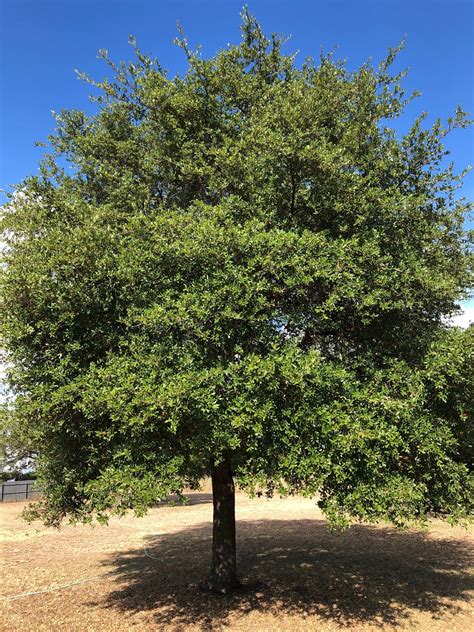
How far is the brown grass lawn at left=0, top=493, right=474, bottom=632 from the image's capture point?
9203 mm

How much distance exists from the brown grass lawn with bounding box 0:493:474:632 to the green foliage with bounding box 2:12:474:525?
2590 mm

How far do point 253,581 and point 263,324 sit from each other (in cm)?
785

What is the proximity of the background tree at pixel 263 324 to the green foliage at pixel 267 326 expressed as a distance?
4 centimetres

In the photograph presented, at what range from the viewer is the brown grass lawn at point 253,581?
9203mm

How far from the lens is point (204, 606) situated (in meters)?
9.93

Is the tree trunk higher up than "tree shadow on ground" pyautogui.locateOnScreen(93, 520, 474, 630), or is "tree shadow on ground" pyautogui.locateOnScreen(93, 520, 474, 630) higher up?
the tree trunk

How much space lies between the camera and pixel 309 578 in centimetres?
1200

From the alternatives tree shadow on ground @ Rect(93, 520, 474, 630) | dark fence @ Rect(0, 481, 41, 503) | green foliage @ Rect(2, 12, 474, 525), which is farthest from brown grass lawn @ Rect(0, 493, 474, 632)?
dark fence @ Rect(0, 481, 41, 503)

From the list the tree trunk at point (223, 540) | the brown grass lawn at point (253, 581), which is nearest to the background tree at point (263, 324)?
the tree trunk at point (223, 540)

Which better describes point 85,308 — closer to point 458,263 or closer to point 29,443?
point 29,443

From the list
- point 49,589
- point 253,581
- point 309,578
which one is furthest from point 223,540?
point 49,589

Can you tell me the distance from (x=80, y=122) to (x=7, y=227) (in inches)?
142

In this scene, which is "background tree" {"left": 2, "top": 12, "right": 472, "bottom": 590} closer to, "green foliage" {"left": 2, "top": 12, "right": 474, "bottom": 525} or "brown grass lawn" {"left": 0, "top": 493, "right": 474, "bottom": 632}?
"green foliage" {"left": 2, "top": 12, "right": 474, "bottom": 525}

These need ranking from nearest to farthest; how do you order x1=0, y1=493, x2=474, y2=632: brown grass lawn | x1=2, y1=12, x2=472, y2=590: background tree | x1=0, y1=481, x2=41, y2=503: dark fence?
x1=2, y1=12, x2=472, y2=590: background tree < x1=0, y1=493, x2=474, y2=632: brown grass lawn < x1=0, y1=481, x2=41, y2=503: dark fence
